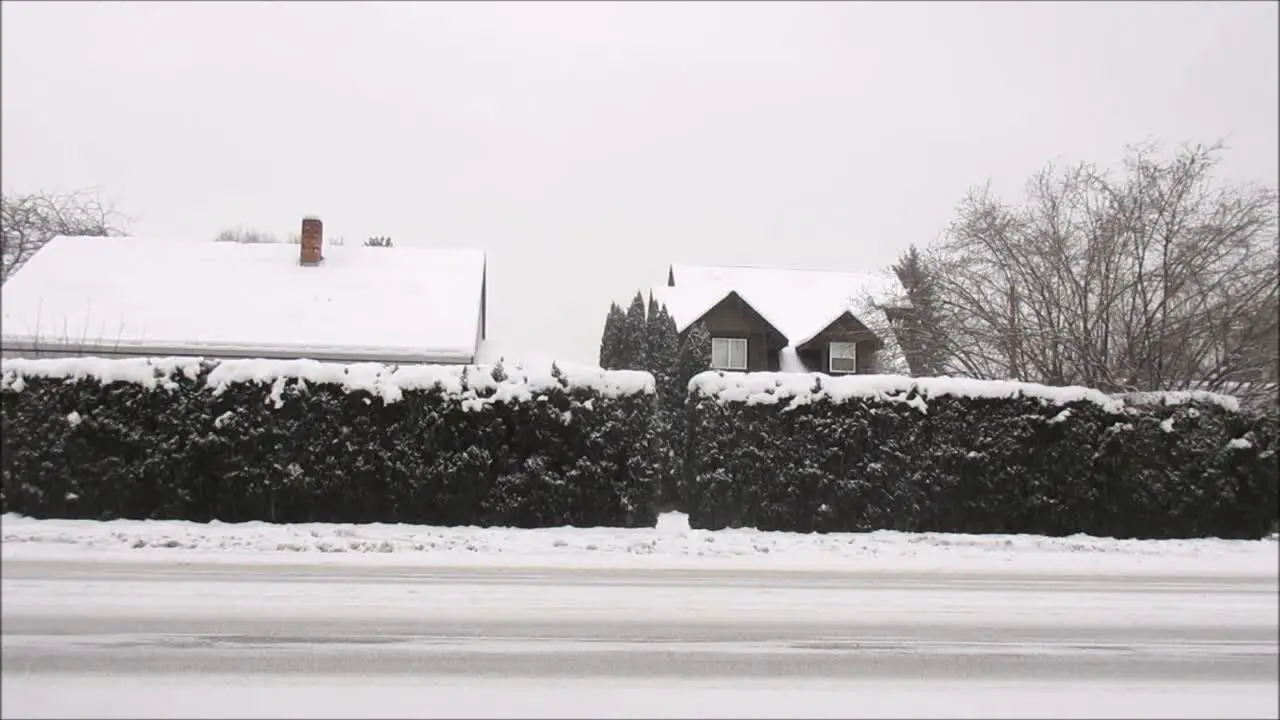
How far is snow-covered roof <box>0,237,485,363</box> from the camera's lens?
19891 mm

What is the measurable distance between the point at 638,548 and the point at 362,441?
4.17m

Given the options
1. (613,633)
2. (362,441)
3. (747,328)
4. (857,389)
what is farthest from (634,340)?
(613,633)

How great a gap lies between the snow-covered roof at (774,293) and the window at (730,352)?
121cm

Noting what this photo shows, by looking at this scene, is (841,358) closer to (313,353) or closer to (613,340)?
(613,340)

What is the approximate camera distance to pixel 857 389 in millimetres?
13523

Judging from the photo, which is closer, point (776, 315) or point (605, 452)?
point (605, 452)

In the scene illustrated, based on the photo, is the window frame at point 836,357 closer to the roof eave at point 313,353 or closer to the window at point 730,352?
the window at point 730,352

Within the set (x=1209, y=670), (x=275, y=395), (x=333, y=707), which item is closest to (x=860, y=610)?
(x=1209, y=670)

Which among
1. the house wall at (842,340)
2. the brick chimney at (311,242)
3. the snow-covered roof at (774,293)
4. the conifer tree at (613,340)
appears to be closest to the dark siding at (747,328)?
the snow-covered roof at (774,293)

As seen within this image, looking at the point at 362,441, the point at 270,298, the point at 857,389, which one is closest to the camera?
the point at 362,441

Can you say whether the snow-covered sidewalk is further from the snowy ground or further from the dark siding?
the dark siding

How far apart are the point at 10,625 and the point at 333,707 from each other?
5.27 feet

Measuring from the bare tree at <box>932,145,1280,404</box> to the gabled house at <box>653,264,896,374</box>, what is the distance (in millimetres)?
7485

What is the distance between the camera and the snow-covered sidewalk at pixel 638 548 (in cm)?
1001
